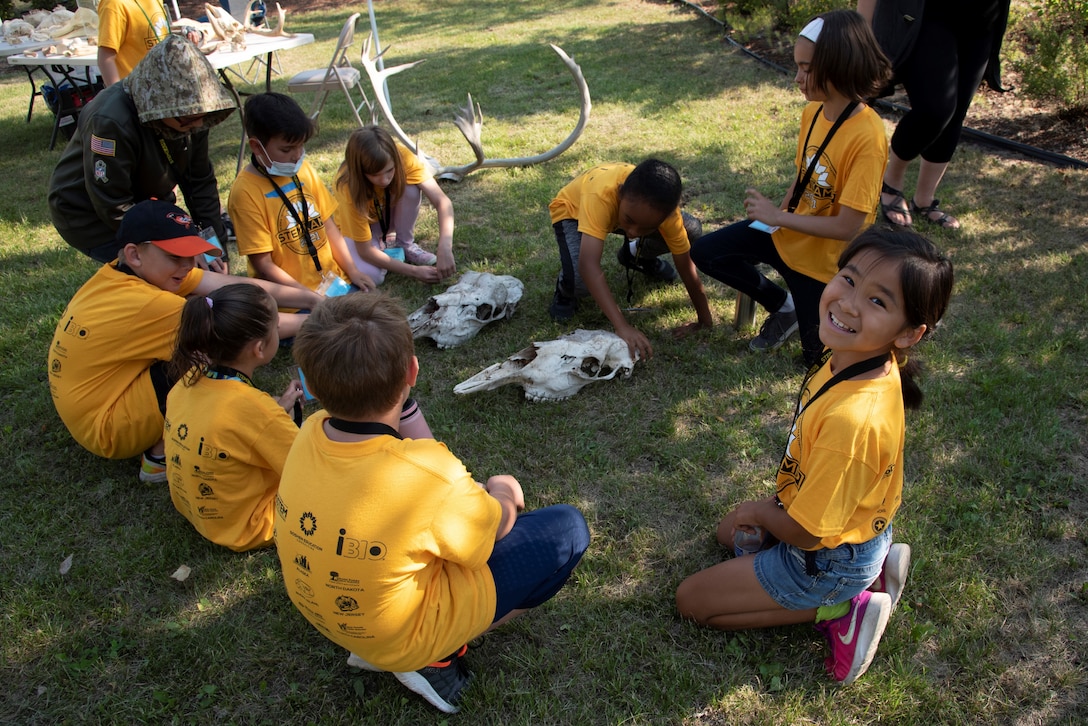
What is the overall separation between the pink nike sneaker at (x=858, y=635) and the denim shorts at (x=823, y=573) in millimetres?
46

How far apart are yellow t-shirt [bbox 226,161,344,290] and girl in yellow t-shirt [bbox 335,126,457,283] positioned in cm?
26

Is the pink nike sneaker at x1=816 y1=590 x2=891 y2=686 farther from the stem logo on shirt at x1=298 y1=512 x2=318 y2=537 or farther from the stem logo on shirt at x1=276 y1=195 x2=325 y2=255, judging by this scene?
the stem logo on shirt at x1=276 y1=195 x2=325 y2=255

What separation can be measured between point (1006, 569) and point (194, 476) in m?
2.92

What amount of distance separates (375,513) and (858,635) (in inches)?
58.7

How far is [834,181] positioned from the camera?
3.19m

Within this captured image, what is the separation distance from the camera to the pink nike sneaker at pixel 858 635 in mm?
2135

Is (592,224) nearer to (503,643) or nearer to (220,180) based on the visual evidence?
(503,643)

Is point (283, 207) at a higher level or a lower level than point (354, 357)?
lower

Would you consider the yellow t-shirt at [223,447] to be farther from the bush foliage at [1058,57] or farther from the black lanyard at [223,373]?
the bush foliage at [1058,57]

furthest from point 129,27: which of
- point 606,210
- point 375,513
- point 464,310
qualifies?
point 375,513

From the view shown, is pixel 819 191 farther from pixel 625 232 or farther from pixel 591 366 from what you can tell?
pixel 591 366

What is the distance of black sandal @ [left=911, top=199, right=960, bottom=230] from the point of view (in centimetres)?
466

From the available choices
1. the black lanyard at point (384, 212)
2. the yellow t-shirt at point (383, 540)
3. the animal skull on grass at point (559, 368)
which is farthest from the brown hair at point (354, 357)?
the black lanyard at point (384, 212)

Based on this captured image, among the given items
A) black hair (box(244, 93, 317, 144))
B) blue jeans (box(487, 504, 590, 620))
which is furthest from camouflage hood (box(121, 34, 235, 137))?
blue jeans (box(487, 504, 590, 620))
